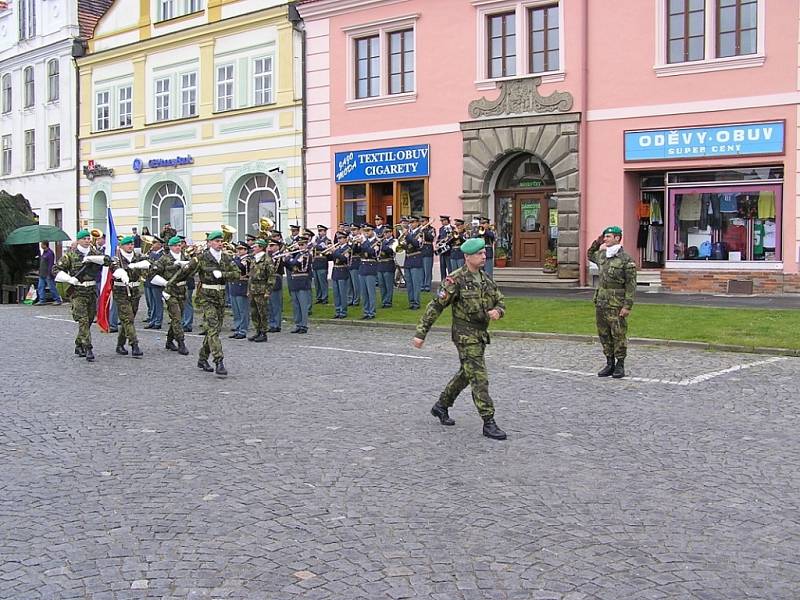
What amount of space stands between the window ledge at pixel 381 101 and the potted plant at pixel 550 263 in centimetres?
597

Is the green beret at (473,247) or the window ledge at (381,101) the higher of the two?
the window ledge at (381,101)

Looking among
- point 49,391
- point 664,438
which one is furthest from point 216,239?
point 664,438

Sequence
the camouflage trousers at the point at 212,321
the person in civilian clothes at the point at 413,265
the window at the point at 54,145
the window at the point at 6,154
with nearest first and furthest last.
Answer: the camouflage trousers at the point at 212,321, the person in civilian clothes at the point at 413,265, the window at the point at 54,145, the window at the point at 6,154

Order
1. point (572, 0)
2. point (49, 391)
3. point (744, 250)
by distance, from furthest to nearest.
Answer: point (572, 0) → point (744, 250) → point (49, 391)

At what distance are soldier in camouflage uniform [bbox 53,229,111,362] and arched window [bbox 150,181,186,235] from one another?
19.3 m

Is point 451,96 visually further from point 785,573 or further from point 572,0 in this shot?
point 785,573

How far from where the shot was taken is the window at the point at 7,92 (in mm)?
43375

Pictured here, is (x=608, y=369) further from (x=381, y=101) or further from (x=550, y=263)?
(x=381, y=101)

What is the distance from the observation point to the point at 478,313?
9.29m

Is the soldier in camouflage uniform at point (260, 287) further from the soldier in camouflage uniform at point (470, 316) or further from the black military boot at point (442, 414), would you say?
the soldier in camouflage uniform at point (470, 316)

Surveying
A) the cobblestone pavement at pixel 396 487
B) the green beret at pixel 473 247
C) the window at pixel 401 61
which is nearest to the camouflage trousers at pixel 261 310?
the cobblestone pavement at pixel 396 487

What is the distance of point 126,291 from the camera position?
51.5ft

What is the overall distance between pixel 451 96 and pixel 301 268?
9.88 metres

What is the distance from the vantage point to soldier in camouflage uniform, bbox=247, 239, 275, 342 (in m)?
17.8
